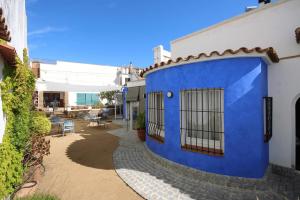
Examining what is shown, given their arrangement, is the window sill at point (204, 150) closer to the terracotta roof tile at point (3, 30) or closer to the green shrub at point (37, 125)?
the terracotta roof tile at point (3, 30)

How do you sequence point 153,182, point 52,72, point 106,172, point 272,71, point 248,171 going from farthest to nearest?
point 52,72 → point 106,172 → point 272,71 → point 153,182 → point 248,171

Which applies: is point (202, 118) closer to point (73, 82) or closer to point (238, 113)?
point (238, 113)

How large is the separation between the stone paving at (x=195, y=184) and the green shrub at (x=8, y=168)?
11.7 feet

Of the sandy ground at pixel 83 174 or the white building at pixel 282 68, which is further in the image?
the white building at pixel 282 68

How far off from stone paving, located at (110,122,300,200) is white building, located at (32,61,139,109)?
A: 1169 inches

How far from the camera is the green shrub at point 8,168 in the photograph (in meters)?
5.15

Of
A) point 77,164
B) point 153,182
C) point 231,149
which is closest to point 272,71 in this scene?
point 231,149

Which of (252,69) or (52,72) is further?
(52,72)

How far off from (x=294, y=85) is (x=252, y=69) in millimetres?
2189

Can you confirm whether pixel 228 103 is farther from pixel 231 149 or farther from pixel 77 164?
pixel 77 164

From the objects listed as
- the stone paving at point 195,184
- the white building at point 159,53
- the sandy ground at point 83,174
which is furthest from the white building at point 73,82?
the stone paving at point 195,184

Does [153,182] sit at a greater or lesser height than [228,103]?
lesser

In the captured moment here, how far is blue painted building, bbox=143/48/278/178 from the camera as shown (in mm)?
6480

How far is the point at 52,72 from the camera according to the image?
4050 cm
